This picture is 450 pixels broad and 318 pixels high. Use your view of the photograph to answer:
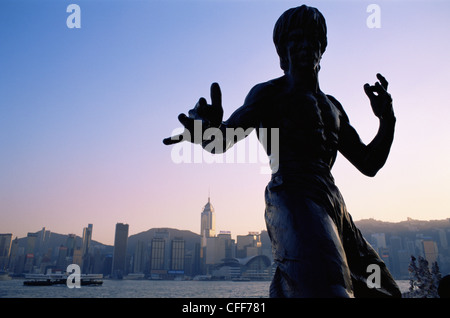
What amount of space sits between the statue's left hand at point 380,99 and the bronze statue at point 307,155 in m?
0.01

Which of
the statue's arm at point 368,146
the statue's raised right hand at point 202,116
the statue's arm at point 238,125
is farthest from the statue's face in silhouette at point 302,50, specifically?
the statue's raised right hand at point 202,116

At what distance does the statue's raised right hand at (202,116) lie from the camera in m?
2.67

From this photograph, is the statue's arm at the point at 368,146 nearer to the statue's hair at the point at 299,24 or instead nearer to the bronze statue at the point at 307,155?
the bronze statue at the point at 307,155

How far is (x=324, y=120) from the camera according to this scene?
3352 millimetres

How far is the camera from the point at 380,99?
3.84 metres

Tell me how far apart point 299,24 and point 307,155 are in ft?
4.21

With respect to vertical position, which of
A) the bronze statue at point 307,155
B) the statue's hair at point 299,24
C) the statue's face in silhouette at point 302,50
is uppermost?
the statue's hair at point 299,24

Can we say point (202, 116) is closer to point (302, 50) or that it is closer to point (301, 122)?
point (301, 122)

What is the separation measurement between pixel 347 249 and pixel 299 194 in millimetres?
788

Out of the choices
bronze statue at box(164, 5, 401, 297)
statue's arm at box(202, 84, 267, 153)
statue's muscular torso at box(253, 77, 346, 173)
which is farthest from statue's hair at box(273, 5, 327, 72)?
statue's arm at box(202, 84, 267, 153)

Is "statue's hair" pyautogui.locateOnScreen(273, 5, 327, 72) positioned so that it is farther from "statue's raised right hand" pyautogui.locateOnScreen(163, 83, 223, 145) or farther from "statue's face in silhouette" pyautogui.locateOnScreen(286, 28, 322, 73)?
"statue's raised right hand" pyautogui.locateOnScreen(163, 83, 223, 145)
